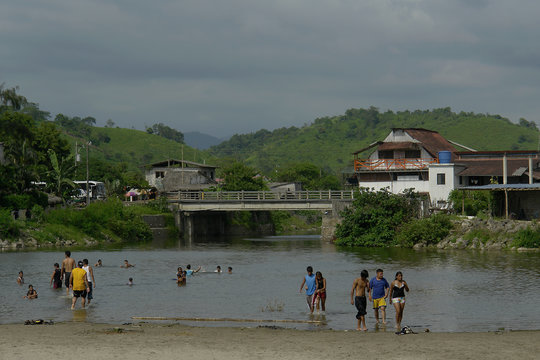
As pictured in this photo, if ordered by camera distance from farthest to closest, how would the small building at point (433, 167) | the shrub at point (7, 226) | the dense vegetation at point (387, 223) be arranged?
the small building at point (433, 167), the dense vegetation at point (387, 223), the shrub at point (7, 226)

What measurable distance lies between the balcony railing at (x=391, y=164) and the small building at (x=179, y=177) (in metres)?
26.6

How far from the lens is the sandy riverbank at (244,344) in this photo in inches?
738

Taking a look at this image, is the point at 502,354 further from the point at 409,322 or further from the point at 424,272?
the point at 424,272

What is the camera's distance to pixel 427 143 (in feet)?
259

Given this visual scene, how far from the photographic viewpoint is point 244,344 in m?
20.4

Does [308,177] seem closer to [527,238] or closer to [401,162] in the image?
[401,162]

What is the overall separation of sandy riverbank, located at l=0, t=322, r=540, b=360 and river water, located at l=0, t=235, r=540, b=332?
94.0 inches

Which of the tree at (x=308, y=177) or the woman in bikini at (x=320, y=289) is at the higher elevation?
the tree at (x=308, y=177)

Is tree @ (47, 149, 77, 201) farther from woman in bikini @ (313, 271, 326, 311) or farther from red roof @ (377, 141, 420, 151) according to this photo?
woman in bikini @ (313, 271, 326, 311)

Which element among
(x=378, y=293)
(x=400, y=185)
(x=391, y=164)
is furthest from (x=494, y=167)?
(x=378, y=293)

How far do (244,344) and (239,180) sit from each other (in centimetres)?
7930

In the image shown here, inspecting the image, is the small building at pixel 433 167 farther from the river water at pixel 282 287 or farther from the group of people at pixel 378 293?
the group of people at pixel 378 293

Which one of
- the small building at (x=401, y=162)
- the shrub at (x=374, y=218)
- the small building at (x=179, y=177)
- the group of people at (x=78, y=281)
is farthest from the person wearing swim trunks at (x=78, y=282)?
the small building at (x=179, y=177)

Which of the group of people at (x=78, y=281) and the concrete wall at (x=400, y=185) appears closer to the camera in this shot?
the group of people at (x=78, y=281)
